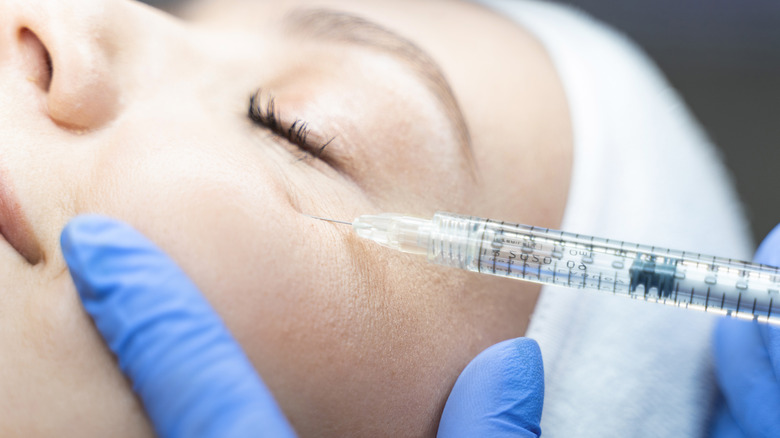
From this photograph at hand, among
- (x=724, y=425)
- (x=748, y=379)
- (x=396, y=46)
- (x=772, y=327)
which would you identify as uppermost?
(x=396, y=46)

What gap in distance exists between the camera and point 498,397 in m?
0.84

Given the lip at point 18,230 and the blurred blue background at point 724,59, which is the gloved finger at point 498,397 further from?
the blurred blue background at point 724,59

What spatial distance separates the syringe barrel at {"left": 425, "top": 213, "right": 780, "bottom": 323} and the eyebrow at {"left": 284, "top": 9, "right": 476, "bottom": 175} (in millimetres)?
173

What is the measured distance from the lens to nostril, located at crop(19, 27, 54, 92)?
0.81 m

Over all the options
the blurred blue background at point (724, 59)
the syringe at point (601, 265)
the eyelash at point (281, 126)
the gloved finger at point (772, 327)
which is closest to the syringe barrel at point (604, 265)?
the syringe at point (601, 265)

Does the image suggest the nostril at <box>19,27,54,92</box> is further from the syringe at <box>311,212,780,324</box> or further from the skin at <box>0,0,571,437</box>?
the syringe at <box>311,212,780,324</box>

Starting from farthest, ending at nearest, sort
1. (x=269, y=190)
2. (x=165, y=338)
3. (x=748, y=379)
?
(x=748, y=379) < (x=269, y=190) < (x=165, y=338)

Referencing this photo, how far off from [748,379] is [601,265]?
39 cm

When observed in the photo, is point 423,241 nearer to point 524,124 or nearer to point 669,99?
point 524,124

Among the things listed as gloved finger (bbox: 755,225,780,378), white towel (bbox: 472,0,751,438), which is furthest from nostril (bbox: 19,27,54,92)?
gloved finger (bbox: 755,225,780,378)

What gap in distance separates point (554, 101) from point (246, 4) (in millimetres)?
706

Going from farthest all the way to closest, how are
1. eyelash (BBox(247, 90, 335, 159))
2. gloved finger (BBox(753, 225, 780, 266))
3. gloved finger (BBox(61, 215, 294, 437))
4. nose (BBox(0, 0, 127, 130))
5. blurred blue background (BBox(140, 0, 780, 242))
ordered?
blurred blue background (BBox(140, 0, 780, 242)), gloved finger (BBox(753, 225, 780, 266)), eyelash (BBox(247, 90, 335, 159)), nose (BBox(0, 0, 127, 130)), gloved finger (BBox(61, 215, 294, 437))

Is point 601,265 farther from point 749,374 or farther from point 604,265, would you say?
point 749,374

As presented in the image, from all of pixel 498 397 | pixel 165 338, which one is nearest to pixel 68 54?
pixel 165 338
